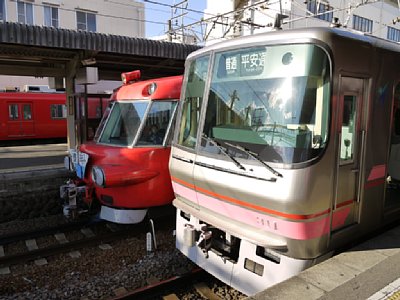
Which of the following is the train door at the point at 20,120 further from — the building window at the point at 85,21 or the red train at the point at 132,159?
the red train at the point at 132,159

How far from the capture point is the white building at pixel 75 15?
2181 centimetres

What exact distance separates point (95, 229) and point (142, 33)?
2267cm

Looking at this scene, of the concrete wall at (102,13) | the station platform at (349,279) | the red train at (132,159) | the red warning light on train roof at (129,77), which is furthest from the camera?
the concrete wall at (102,13)

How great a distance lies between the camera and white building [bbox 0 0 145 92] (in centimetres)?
2181

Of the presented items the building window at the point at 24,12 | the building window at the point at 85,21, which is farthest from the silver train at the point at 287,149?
the building window at the point at 85,21

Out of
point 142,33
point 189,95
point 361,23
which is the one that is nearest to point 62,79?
point 189,95

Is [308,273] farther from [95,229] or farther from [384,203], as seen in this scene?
[95,229]

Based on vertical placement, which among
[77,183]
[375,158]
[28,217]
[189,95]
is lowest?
[28,217]

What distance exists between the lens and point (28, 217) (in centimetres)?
727

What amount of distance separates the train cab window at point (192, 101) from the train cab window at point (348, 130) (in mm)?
1432

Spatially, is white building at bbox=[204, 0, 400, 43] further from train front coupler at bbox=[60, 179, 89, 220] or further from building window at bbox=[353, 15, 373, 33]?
train front coupler at bbox=[60, 179, 89, 220]

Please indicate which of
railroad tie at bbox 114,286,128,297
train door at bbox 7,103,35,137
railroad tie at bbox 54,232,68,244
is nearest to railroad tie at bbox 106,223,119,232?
railroad tie at bbox 54,232,68,244

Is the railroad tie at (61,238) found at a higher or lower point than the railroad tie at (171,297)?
lower

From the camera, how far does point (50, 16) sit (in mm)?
22812
